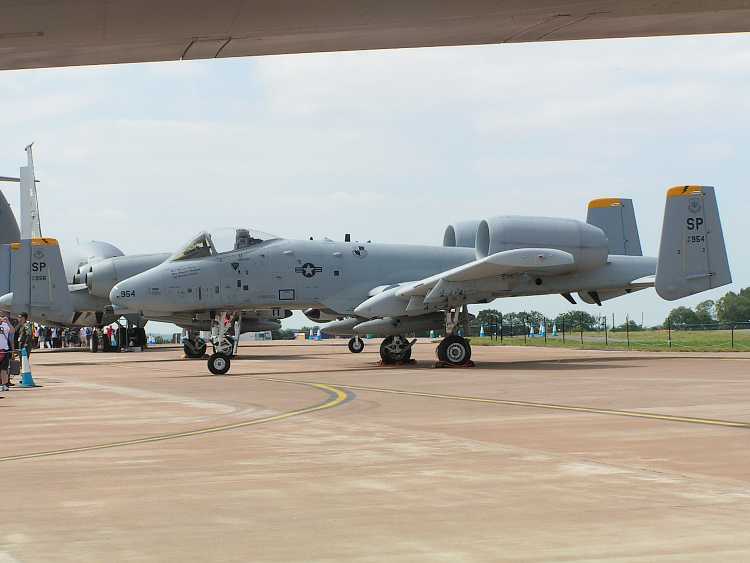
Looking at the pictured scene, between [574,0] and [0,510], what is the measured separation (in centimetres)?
432

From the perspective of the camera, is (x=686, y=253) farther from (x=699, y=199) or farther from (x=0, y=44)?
(x=0, y=44)

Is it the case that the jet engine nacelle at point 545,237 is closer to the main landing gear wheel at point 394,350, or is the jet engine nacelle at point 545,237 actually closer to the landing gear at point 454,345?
the landing gear at point 454,345

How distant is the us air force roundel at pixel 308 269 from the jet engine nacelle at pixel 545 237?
3.77 meters

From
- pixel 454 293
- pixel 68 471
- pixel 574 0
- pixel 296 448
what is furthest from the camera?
pixel 454 293

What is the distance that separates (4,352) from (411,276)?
1001cm

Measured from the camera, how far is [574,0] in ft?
18.6

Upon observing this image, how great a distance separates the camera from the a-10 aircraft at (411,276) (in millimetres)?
21984

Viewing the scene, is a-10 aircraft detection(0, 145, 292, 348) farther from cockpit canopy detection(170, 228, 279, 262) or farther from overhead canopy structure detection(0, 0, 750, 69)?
overhead canopy structure detection(0, 0, 750, 69)

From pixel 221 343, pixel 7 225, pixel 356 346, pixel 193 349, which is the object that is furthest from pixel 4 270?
pixel 221 343

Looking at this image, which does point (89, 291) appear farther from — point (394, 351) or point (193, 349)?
point (394, 351)

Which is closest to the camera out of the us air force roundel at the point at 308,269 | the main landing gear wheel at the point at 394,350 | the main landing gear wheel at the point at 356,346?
the us air force roundel at the point at 308,269

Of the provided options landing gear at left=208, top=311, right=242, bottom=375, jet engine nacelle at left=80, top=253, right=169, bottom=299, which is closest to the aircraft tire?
jet engine nacelle at left=80, top=253, right=169, bottom=299

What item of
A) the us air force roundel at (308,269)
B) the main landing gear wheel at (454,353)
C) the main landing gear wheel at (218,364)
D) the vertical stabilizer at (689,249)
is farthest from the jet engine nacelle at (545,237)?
the main landing gear wheel at (218,364)

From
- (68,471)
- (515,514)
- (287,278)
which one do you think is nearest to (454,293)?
(287,278)
